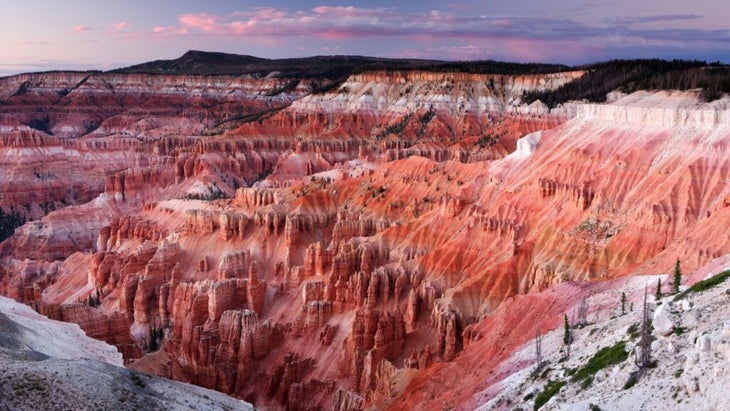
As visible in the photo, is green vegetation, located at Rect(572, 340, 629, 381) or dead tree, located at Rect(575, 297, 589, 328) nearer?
green vegetation, located at Rect(572, 340, 629, 381)

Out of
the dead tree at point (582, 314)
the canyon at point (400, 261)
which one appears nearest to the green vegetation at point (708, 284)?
the dead tree at point (582, 314)

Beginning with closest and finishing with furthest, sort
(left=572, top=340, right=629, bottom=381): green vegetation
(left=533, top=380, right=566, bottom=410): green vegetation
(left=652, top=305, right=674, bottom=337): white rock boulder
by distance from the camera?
(left=652, top=305, right=674, bottom=337): white rock boulder < (left=572, top=340, right=629, bottom=381): green vegetation < (left=533, top=380, right=566, bottom=410): green vegetation

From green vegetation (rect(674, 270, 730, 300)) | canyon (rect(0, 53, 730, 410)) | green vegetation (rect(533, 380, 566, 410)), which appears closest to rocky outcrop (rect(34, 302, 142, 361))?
canyon (rect(0, 53, 730, 410))

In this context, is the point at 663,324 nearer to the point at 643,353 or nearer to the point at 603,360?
the point at 643,353

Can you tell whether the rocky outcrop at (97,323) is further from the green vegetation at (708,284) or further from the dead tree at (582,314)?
the green vegetation at (708,284)

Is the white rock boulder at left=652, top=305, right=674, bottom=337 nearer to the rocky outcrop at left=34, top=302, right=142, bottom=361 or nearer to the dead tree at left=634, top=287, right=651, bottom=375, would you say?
the dead tree at left=634, top=287, right=651, bottom=375

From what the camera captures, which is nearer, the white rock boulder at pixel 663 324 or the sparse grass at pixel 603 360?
the white rock boulder at pixel 663 324
